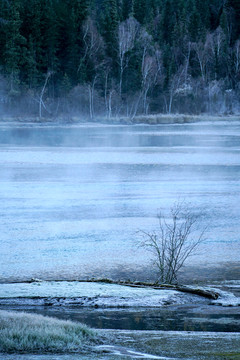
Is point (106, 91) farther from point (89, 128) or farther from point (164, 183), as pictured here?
point (164, 183)

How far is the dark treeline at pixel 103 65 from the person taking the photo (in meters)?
62.3

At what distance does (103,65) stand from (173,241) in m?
55.5

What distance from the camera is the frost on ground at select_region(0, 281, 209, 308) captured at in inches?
361

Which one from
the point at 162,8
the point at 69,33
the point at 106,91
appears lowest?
the point at 106,91

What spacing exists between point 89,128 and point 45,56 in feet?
52.1

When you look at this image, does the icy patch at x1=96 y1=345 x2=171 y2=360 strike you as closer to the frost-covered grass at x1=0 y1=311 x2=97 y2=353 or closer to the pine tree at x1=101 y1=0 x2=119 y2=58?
the frost-covered grass at x1=0 y1=311 x2=97 y2=353

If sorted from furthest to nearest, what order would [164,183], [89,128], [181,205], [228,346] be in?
1. [89,128]
2. [164,183]
3. [181,205]
4. [228,346]

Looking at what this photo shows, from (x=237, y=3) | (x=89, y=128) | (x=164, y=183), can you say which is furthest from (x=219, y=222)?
(x=237, y=3)

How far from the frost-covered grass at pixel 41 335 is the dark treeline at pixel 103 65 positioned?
5496cm

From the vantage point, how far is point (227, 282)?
34.8 ft

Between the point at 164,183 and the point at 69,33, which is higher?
the point at 69,33

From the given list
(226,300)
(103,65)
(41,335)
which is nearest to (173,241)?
(226,300)

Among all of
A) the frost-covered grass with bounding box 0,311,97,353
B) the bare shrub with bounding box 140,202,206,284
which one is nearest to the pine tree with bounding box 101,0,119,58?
the bare shrub with bounding box 140,202,206,284

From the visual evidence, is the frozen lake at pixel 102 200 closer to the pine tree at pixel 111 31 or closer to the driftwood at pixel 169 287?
the driftwood at pixel 169 287
